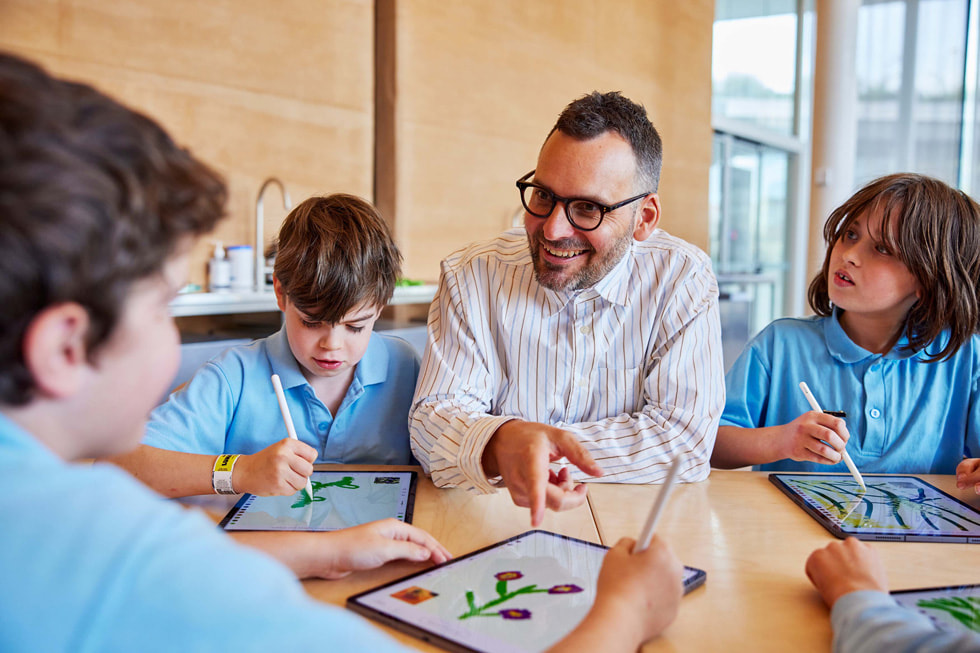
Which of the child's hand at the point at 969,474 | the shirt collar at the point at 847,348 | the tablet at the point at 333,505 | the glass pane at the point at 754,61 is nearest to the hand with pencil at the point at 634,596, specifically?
the tablet at the point at 333,505

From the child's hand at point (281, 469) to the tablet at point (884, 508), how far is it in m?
0.76

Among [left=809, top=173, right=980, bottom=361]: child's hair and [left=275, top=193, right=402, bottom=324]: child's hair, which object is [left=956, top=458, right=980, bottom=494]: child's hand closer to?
[left=809, top=173, right=980, bottom=361]: child's hair

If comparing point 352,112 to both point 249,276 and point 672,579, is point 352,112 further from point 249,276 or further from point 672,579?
point 672,579

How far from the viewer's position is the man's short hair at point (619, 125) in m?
1.52

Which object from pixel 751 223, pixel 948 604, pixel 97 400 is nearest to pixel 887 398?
pixel 948 604

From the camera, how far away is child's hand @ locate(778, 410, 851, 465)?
4.28ft

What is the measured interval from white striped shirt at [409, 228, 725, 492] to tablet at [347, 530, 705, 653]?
18.6 inches

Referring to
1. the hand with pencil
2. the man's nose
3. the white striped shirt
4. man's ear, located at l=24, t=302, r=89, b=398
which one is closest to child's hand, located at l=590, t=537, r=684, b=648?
the hand with pencil

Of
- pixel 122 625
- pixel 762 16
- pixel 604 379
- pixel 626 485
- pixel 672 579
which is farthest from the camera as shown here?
pixel 762 16

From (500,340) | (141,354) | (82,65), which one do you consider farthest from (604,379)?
(82,65)

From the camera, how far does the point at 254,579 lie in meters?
0.48

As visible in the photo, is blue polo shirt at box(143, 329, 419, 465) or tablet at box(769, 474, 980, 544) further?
blue polo shirt at box(143, 329, 419, 465)

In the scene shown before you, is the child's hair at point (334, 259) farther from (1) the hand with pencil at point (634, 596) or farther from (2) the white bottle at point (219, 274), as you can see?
(2) the white bottle at point (219, 274)

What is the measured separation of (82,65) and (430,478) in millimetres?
2207
